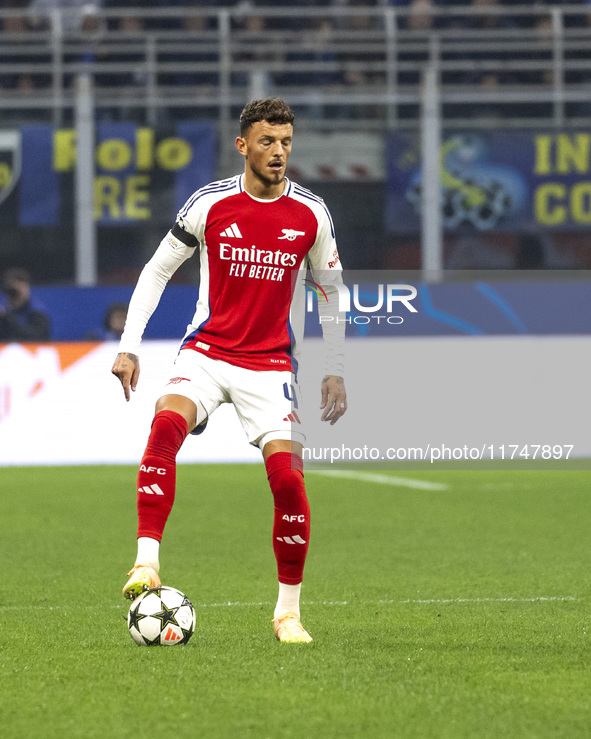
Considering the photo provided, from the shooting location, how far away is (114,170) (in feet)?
48.9

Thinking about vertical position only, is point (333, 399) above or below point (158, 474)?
above

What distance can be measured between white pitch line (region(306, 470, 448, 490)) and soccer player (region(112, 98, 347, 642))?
21.9 ft

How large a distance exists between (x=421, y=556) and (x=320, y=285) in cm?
286

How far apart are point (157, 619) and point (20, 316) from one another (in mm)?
9458

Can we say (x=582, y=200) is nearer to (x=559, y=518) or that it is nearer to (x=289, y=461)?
(x=559, y=518)

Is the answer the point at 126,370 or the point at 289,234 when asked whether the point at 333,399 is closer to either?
the point at 289,234

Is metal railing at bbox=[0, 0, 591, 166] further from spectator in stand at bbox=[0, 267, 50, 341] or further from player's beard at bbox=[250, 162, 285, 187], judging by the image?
player's beard at bbox=[250, 162, 285, 187]

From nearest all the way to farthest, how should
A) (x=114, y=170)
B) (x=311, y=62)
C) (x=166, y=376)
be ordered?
(x=166, y=376), (x=114, y=170), (x=311, y=62)

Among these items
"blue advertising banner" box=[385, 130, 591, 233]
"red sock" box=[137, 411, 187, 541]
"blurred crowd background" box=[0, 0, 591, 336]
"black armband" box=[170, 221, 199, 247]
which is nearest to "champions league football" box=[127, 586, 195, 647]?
"red sock" box=[137, 411, 187, 541]

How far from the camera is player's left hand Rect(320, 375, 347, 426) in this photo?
183 inches

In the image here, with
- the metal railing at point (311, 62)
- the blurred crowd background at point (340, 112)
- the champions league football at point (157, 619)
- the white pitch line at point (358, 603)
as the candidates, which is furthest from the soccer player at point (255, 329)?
the metal railing at point (311, 62)

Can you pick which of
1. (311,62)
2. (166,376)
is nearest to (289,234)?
(166,376)

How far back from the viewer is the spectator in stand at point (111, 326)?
1346 centimetres

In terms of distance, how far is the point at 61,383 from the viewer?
12547 millimetres
